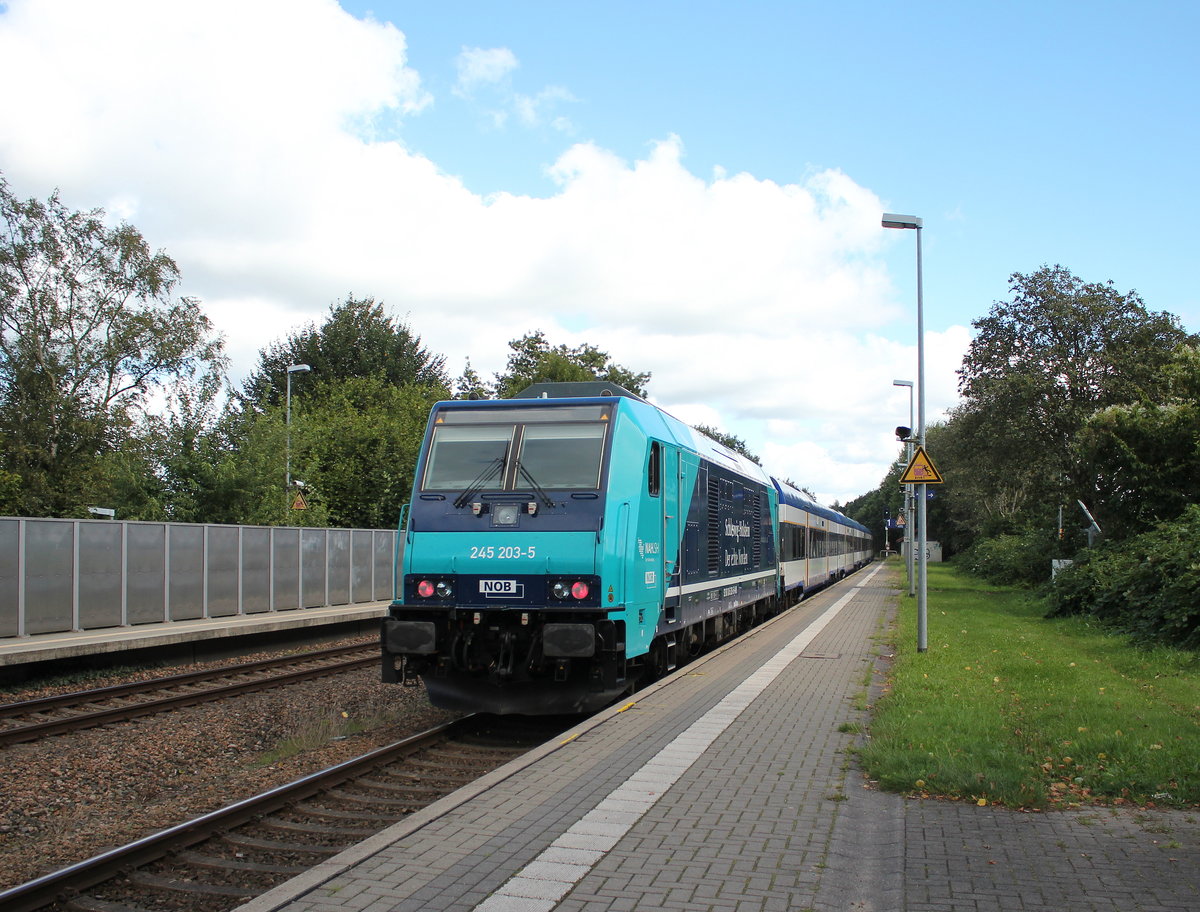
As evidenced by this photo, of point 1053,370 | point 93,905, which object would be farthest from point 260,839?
point 1053,370

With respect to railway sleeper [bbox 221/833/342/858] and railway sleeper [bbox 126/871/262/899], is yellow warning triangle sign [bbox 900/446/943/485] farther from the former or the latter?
railway sleeper [bbox 126/871/262/899]

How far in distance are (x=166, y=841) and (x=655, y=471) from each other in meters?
5.87

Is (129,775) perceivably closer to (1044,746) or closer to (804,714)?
(804,714)

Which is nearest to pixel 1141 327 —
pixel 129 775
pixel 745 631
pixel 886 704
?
pixel 745 631

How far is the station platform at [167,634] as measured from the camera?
1321cm

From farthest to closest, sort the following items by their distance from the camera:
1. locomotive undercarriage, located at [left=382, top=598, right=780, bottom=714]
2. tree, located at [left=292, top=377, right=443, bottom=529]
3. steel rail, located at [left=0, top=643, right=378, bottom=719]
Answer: tree, located at [left=292, top=377, right=443, bottom=529]
steel rail, located at [left=0, top=643, right=378, bottom=719]
locomotive undercarriage, located at [left=382, top=598, right=780, bottom=714]

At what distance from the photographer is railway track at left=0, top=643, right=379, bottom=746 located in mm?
10406

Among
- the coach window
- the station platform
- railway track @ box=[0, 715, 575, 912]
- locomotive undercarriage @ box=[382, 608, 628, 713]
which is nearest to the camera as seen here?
railway track @ box=[0, 715, 575, 912]

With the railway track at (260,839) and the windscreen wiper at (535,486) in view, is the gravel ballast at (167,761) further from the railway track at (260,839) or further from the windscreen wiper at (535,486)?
the windscreen wiper at (535,486)

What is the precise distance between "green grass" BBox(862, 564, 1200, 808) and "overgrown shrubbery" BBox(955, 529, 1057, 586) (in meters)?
19.2

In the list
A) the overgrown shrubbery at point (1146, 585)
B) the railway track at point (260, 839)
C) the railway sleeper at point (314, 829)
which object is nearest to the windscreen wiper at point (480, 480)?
the railway track at point (260, 839)

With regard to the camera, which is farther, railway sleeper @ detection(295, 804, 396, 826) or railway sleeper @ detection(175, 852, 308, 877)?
railway sleeper @ detection(295, 804, 396, 826)

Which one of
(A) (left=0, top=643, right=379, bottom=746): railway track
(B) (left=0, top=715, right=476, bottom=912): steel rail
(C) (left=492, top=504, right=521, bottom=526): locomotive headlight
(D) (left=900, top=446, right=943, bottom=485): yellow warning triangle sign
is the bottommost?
(A) (left=0, top=643, right=379, bottom=746): railway track

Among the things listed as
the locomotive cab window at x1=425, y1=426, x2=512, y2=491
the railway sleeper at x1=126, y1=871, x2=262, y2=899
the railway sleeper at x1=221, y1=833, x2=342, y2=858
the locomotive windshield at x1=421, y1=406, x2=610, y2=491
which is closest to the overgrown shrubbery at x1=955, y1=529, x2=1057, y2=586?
the locomotive windshield at x1=421, y1=406, x2=610, y2=491
